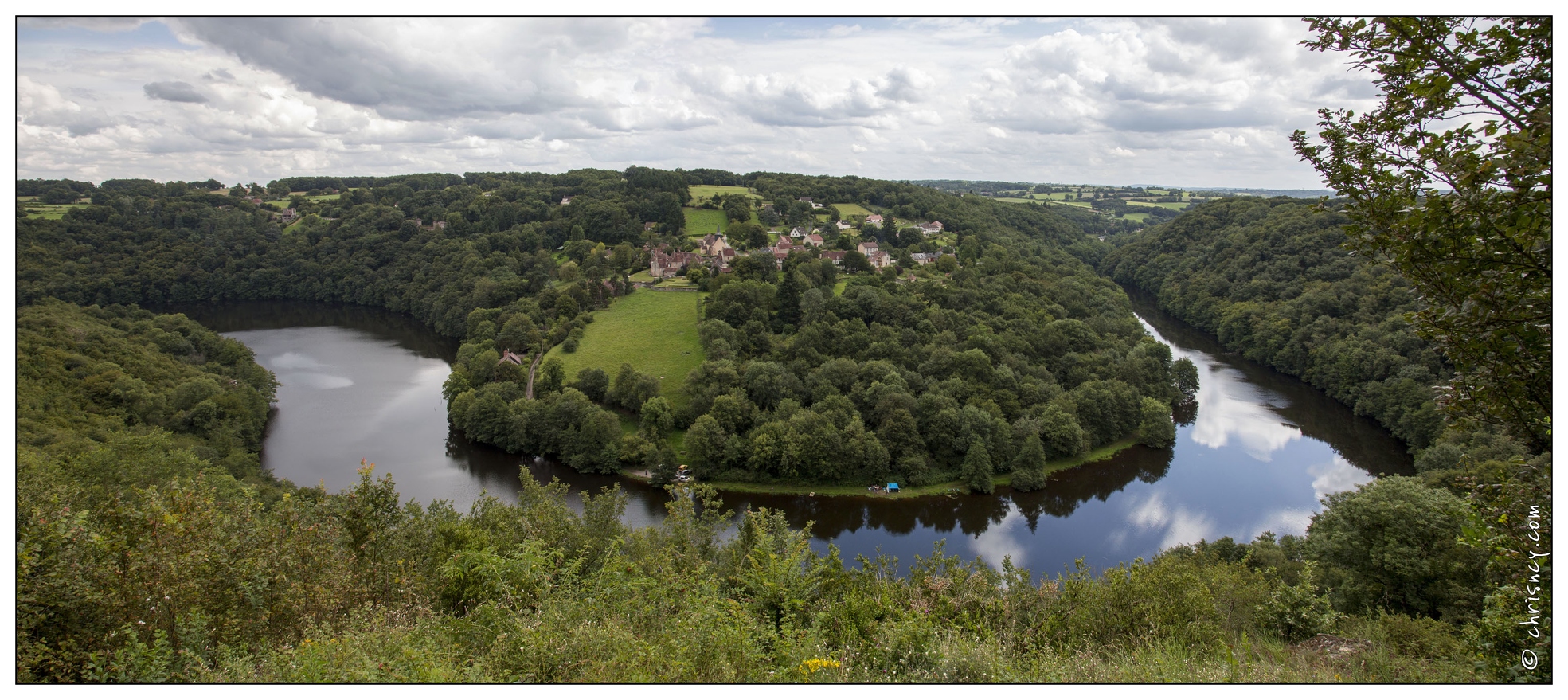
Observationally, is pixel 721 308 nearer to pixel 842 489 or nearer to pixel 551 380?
pixel 551 380

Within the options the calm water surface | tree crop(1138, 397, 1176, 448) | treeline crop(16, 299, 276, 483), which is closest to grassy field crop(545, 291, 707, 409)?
the calm water surface

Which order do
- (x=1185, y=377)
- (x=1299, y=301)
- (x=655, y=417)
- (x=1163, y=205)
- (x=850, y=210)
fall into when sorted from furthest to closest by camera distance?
(x=1163, y=205)
(x=850, y=210)
(x=1299, y=301)
(x=1185, y=377)
(x=655, y=417)

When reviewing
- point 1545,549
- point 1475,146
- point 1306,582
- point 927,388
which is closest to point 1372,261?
point 1475,146

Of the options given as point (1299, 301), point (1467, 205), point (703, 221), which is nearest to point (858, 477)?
point (1467, 205)

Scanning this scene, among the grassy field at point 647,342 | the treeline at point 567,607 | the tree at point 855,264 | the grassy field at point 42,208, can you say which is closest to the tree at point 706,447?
the grassy field at point 647,342

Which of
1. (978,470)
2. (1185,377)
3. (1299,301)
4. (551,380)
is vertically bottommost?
(978,470)

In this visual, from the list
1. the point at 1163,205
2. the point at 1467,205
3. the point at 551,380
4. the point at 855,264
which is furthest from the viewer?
the point at 1163,205
